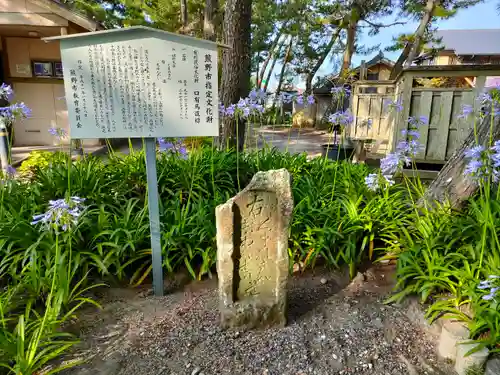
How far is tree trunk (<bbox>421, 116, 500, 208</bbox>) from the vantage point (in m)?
2.99

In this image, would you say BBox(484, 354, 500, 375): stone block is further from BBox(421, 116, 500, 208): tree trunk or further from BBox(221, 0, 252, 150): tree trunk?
BBox(221, 0, 252, 150): tree trunk

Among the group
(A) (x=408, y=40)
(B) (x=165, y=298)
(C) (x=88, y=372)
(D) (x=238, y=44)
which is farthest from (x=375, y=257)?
(A) (x=408, y=40)

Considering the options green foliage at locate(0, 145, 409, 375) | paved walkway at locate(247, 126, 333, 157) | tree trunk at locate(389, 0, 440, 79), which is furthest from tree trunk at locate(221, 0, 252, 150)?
tree trunk at locate(389, 0, 440, 79)

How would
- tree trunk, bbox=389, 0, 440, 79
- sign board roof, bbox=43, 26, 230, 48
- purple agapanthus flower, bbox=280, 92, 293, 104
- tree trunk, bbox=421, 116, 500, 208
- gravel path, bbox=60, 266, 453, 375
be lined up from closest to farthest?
gravel path, bbox=60, 266, 453, 375, sign board roof, bbox=43, 26, 230, 48, tree trunk, bbox=421, 116, 500, 208, purple agapanthus flower, bbox=280, 92, 293, 104, tree trunk, bbox=389, 0, 440, 79

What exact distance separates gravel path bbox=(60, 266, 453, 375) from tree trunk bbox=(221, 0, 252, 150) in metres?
2.83

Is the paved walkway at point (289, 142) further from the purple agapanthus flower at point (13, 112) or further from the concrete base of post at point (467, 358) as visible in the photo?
the concrete base of post at point (467, 358)

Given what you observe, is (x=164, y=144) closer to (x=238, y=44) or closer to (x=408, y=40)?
(x=238, y=44)

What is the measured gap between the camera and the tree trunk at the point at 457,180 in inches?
118

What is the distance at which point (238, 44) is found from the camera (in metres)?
4.88

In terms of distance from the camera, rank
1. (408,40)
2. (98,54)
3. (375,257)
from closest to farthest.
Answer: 1. (98,54)
2. (375,257)
3. (408,40)

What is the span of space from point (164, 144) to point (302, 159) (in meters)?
1.82

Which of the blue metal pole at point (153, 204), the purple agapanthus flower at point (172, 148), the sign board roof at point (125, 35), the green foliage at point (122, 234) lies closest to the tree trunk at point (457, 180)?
the green foliage at point (122, 234)

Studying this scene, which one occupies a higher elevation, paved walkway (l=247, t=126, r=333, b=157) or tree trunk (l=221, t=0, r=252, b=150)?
tree trunk (l=221, t=0, r=252, b=150)

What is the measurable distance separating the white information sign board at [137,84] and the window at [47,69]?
8.38 metres
